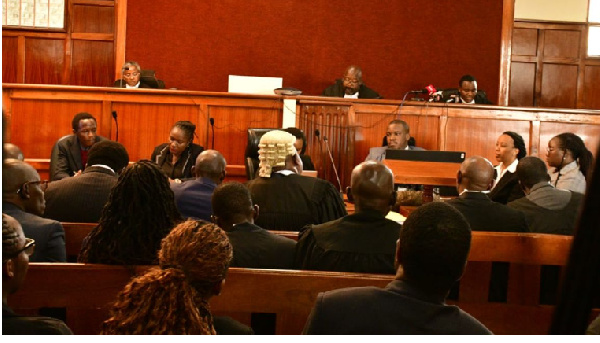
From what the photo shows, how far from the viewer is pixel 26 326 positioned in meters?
1.65

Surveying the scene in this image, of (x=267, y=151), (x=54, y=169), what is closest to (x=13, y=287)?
(x=267, y=151)

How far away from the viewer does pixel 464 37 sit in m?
10.1

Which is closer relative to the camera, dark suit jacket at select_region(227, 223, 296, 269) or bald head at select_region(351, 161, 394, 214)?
dark suit jacket at select_region(227, 223, 296, 269)

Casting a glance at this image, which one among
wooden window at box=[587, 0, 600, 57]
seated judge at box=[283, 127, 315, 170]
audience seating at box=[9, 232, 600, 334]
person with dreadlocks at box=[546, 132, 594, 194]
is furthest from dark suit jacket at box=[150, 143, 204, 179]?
wooden window at box=[587, 0, 600, 57]

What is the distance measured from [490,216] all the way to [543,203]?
45 cm

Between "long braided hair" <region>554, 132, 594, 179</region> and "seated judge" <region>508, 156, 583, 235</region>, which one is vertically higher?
"long braided hair" <region>554, 132, 594, 179</region>

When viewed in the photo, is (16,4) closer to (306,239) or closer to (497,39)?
(497,39)

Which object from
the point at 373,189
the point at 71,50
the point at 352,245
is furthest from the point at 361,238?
the point at 71,50

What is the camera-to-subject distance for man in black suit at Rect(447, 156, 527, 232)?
3766 millimetres

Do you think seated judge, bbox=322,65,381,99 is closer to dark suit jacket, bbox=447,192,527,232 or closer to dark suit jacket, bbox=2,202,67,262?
dark suit jacket, bbox=447,192,527,232

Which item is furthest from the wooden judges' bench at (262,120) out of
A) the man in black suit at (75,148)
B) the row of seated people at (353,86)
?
the man in black suit at (75,148)

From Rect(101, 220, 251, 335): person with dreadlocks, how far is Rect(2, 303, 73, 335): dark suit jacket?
0.12 metres

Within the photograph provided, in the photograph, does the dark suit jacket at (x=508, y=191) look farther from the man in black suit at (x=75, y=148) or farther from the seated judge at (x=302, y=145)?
the man in black suit at (x=75, y=148)

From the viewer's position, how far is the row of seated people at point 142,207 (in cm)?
276
